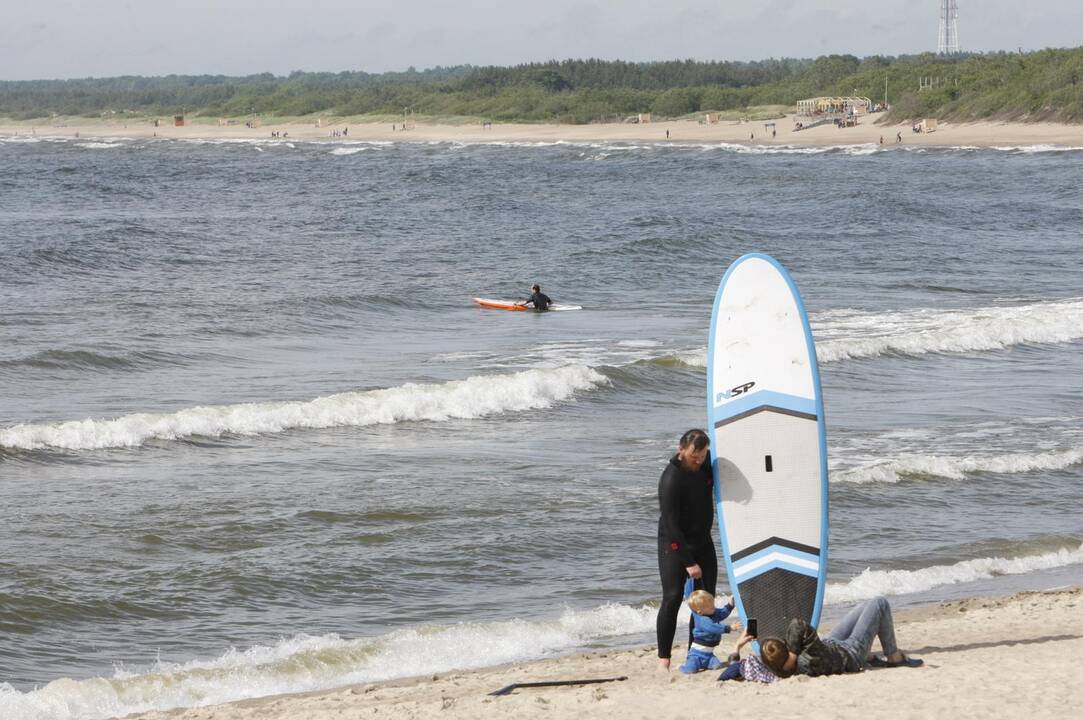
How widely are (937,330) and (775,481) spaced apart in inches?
582

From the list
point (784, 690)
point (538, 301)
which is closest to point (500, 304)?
point (538, 301)

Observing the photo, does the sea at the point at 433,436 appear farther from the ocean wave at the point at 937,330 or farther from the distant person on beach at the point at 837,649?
the distant person on beach at the point at 837,649

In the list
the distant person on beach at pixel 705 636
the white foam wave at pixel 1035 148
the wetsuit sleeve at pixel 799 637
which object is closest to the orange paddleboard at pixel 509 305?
the distant person on beach at pixel 705 636

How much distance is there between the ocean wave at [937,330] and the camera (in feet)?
64.8

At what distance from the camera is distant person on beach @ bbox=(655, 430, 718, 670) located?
7.02 meters

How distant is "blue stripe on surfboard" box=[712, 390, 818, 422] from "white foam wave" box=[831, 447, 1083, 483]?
527 centimetres

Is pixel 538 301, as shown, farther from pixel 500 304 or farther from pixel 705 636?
pixel 705 636

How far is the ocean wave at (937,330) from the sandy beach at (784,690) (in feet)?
35.7

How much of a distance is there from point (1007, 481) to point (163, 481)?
8152mm

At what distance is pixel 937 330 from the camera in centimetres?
2136

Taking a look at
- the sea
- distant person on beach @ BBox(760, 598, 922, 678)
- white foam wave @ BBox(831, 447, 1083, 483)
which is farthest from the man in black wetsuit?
distant person on beach @ BBox(760, 598, 922, 678)

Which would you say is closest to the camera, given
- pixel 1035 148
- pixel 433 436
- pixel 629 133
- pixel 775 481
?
pixel 775 481

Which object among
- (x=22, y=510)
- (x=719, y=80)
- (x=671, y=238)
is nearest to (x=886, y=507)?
(x=22, y=510)

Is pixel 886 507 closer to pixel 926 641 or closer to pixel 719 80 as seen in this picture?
pixel 926 641
